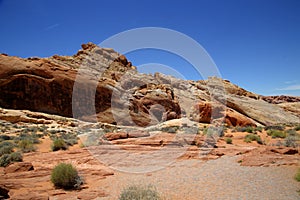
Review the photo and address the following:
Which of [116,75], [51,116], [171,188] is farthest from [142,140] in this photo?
[116,75]

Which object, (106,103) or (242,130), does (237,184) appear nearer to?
(242,130)

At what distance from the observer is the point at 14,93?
28.7 m

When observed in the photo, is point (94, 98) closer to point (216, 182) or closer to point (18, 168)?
point (18, 168)

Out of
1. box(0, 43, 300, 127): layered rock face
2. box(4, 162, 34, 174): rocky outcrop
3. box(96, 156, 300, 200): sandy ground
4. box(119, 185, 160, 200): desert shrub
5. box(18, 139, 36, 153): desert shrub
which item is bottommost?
box(96, 156, 300, 200): sandy ground

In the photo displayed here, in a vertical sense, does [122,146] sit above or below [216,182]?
above

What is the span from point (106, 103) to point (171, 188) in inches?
1131

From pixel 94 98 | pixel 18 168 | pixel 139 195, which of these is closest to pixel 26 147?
pixel 18 168

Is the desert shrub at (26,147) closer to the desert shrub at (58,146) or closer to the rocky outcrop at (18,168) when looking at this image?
the desert shrub at (58,146)

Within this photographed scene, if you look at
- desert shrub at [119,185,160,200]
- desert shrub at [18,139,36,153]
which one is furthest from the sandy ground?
desert shrub at [18,139,36,153]

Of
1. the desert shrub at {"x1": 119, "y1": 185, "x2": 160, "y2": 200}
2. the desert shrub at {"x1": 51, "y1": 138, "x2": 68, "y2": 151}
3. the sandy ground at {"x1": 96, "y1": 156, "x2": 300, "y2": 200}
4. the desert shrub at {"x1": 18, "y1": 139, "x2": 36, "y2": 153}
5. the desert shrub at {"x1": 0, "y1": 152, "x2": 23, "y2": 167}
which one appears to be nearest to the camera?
the desert shrub at {"x1": 119, "y1": 185, "x2": 160, "y2": 200}

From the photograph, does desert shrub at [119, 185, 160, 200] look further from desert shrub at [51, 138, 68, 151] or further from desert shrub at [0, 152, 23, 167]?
desert shrub at [51, 138, 68, 151]

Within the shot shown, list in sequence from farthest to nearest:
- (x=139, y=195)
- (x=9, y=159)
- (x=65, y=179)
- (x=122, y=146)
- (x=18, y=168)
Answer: (x=122, y=146) < (x=9, y=159) < (x=18, y=168) < (x=65, y=179) < (x=139, y=195)

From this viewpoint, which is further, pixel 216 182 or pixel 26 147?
pixel 26 147

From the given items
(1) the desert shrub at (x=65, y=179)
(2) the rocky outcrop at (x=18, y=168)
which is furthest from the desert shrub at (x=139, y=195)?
(2) the rocky outcrop at (x=18, y=168)
